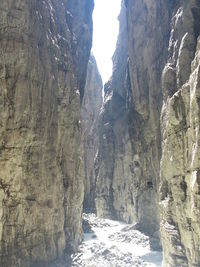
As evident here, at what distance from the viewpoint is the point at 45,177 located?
2419cm

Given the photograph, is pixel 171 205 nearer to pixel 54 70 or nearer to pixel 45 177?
pixel 45 177

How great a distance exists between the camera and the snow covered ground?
81.1ft

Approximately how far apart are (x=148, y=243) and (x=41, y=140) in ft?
45.5

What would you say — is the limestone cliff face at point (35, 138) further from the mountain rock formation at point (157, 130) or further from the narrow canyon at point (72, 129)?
the mountain rock formation at point (157, 130)

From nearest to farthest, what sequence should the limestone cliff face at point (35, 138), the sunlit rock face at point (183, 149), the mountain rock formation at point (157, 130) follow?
the sunlit rock face at point (183, 149) < the mountain rock formation at point (157, 130) < the limestone cliff face at point (35, 138)

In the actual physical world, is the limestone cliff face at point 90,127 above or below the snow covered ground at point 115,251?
above

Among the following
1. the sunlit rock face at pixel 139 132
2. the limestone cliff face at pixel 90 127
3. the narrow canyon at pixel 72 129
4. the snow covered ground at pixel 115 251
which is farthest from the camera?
the limestone cliff face at pixel 90 127

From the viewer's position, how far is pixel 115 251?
1099 inches

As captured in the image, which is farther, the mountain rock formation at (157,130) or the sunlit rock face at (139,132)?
the sunlit rock face at (139,132)

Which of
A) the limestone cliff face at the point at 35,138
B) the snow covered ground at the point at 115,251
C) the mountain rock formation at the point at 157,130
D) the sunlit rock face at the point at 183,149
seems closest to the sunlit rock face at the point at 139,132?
the mountain rock formation at the point at 157,130

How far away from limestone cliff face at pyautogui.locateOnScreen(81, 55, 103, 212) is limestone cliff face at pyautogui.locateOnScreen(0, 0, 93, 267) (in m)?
27.8

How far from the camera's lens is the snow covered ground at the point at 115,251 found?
24.7 metres

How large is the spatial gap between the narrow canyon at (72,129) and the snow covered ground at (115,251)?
383mm

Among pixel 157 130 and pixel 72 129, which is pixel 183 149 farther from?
pixel 72 129
